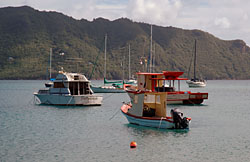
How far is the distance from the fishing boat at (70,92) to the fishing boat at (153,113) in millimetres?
15862

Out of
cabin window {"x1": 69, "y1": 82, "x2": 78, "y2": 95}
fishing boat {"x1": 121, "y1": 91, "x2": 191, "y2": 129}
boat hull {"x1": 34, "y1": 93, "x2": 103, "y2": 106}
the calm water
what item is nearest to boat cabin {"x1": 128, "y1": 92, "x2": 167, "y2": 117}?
fishing boat {"x1": 121, "y1": 91, "x2": 191, "y2": 129}

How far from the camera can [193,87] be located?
13188 centimetres

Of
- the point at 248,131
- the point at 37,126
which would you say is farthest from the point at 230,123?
the point at 37,126

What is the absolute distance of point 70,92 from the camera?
49.6 m

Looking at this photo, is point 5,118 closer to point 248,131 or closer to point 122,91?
point 248,131

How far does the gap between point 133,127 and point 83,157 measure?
32.6ft

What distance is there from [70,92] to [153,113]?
1977cm

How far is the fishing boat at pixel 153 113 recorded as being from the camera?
29.4m

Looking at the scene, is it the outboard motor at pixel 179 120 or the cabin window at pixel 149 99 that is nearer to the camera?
the outboard motor at pixel 179 120

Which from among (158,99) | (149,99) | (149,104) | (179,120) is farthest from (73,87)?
(179,120)

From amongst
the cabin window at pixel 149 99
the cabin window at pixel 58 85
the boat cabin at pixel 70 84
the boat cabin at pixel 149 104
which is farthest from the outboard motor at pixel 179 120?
the cabin window at pixel 58 85

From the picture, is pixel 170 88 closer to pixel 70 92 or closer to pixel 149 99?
pixel 70 92

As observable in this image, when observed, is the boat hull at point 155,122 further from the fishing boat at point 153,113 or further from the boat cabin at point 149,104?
the boat cabin at point 149,104

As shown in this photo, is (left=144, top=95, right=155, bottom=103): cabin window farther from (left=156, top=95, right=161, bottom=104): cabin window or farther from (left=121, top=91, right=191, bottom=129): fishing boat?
(left=156, top=95, right=161, bottom=104): cabin window
